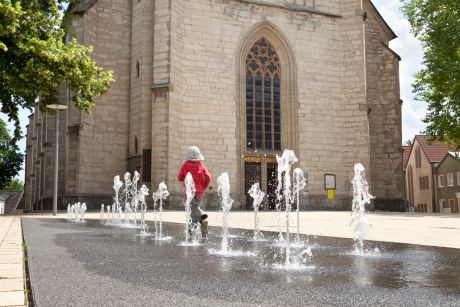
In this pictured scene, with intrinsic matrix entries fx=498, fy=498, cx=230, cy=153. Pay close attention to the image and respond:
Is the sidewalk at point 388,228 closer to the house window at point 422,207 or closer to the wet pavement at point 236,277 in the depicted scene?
the wet pavement at point 236,277

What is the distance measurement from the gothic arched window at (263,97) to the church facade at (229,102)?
0.06 m

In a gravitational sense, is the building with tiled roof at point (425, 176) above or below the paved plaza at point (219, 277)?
above

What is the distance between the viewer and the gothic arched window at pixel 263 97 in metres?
26.7

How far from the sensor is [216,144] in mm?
25219

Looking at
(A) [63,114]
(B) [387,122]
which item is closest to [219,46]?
(A) [63,114]

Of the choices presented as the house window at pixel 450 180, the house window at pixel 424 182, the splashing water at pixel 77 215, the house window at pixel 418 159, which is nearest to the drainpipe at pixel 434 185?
the house window at pixel 424 182

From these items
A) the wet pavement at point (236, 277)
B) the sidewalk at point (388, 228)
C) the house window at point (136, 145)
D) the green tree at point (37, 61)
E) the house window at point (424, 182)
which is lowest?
the sidewalk at point (388, 228)

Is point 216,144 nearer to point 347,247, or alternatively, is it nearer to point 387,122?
point 387,122

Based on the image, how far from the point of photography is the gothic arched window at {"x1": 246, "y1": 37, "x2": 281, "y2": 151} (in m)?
26.7

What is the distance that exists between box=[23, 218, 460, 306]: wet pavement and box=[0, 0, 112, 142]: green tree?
8.88 meters

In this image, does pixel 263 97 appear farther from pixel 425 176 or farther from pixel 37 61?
pixel 425 176

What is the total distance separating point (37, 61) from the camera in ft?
47.4

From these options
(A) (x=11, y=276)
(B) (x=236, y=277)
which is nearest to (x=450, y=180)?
(B) (x=236, y=277)

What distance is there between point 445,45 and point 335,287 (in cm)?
2494
